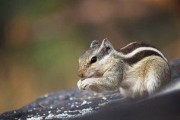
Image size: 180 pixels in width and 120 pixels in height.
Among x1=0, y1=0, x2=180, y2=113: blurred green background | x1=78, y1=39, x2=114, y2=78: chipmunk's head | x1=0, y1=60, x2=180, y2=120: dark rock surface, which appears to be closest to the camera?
x1=0, y1=60, x2=180, y2=120: dark rock surface

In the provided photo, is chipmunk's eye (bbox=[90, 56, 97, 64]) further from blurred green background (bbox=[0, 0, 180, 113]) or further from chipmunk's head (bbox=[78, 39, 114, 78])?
blurred green background (bbox=[0, 0, 180, 113])

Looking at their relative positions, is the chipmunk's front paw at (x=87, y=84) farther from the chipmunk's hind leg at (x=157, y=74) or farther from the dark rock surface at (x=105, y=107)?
the chipmunk's hind leg at (x=157, y=74)

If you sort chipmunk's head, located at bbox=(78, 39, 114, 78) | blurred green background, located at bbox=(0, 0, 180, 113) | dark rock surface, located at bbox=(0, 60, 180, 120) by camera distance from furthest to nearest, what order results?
blurred green background, located at bbox=(0, 0, 180, 113) < chipmunk's head, located at bbox=(78, 39, 114, 78) < dark rock surface, located at bbox=(0, 60, 180, 120)

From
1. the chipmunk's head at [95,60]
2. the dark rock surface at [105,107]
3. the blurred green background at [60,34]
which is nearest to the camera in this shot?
the dark rock surface at [105,107]

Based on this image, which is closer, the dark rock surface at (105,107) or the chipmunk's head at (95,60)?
the dark rock surface at (105,107)

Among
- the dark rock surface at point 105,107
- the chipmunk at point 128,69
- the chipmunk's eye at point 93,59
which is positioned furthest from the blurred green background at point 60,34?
the chipmunk's eye at point 93,59

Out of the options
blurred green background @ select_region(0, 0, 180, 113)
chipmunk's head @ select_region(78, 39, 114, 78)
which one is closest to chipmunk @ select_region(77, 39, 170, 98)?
chipmunk's head @ select_region(78, 39, 114, 78)

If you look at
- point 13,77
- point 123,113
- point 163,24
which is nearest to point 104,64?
point 123,113
